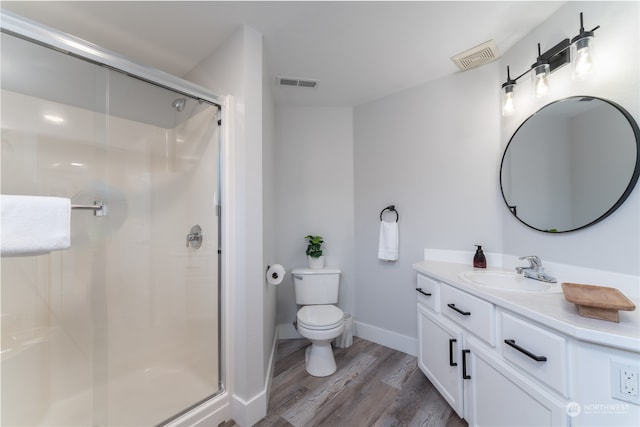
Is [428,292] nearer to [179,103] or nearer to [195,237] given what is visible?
[195,237]

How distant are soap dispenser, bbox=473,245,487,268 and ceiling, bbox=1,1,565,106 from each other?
140 centimetres

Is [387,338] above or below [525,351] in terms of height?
below

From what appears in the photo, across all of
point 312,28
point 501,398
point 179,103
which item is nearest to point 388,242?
point 501,398

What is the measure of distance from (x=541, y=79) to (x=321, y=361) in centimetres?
232

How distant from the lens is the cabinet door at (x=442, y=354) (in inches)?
50.9

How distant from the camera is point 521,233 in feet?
4.85

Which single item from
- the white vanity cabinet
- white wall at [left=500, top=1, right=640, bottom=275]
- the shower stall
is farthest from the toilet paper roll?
white wall at [left=500, top=1, right=640, bottom=275]

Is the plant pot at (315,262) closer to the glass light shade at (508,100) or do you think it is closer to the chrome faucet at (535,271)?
the chrome faucet at (535,271)

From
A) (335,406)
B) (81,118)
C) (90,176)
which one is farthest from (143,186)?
(335,406)

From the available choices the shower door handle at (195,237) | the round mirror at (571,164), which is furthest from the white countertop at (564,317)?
the shower door handle at (195,237)

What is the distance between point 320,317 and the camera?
179cm

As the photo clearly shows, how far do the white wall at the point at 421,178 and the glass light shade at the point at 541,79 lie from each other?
0.33 m

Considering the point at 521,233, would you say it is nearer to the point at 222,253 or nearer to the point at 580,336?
the point at 580,336

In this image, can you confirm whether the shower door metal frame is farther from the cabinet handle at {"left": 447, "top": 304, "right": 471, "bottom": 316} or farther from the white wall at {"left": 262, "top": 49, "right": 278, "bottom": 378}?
the cabinet handle at {"left": 447, "top": 304, "right": 471, "bottom": 316}
